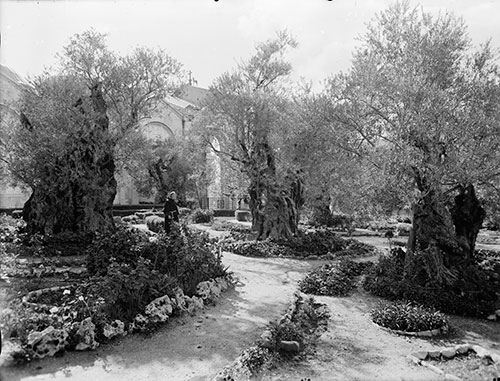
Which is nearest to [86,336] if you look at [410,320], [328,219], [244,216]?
[410,320]

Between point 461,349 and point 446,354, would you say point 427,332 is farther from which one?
point 446,354

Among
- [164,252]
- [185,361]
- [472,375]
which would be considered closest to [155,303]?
[185,361]

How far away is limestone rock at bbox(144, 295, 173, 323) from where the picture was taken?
23.0 ft

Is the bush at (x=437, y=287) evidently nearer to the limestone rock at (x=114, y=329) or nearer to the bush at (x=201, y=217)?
the limestone rock at (x=114, y=329)

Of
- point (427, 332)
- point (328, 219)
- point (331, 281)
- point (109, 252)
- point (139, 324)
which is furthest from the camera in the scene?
point (328, 219)

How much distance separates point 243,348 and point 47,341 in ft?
8.99

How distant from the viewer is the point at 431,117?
9.27 meters

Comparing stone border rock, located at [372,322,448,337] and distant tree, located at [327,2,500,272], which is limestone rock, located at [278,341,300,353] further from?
distant tree, located at [327,2,500,272]

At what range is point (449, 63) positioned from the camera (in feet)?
34.1

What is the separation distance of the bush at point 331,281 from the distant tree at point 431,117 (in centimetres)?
202

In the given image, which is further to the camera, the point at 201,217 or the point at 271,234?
the point at 201,217

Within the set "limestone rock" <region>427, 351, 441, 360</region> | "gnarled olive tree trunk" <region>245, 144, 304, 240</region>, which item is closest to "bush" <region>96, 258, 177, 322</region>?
"limestone rock" <region>427, 351, 441, 360</region>

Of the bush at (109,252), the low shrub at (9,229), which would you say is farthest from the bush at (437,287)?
the low shrub at (9,229)

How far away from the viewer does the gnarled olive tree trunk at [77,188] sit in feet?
52.7
